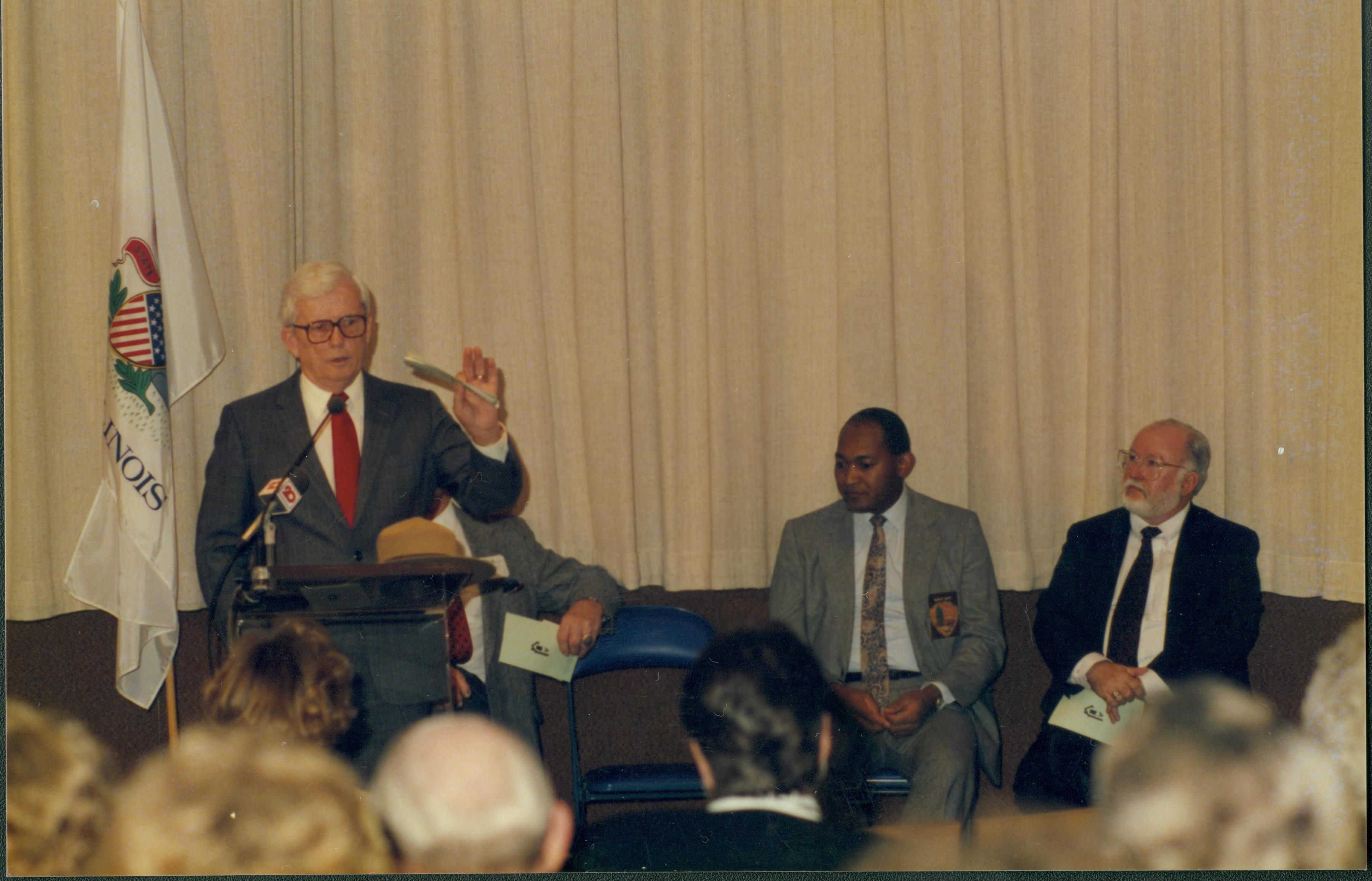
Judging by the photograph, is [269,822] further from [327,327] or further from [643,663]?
[327,327]

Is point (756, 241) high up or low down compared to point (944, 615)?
up

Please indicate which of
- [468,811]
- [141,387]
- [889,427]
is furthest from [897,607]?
[141,387]

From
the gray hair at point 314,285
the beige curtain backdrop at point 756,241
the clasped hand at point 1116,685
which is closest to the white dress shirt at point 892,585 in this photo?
the beige curtain backdrop at point 756,241

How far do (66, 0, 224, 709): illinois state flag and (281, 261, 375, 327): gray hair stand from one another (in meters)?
0.35

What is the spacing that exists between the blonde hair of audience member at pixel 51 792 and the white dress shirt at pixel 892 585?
2.39 m

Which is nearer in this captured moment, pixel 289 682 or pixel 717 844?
pixel 717 844

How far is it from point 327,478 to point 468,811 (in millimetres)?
1989

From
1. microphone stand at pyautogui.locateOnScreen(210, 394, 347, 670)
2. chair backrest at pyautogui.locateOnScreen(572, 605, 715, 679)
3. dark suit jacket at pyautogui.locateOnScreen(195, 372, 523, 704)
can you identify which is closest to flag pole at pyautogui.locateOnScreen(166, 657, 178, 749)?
microphone stand at pyautogui.locateOnScreen(210, 394, 347, 670)

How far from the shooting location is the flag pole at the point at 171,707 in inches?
150

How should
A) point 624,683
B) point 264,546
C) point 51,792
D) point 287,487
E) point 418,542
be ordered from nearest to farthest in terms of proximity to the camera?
point 51,792 → point 287,487 → point 418,542 → point 264,546 → point 624,683

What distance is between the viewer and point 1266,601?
405 cm

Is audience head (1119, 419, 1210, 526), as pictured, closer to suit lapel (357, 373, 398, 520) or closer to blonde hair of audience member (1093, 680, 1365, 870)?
blonde hair of audience member (1093, 680, 1365, 870)

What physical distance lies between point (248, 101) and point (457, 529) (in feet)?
5.37

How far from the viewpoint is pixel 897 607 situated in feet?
12.8
